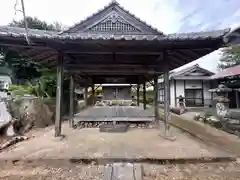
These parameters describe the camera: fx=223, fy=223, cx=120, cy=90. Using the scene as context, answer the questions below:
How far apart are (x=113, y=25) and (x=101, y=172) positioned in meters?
4.58

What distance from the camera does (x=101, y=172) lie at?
3830 mm

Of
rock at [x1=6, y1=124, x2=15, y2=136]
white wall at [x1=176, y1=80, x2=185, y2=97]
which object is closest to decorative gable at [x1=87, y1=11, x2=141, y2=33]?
rock at [x1=6, y1=124, x2=15, y2=136]

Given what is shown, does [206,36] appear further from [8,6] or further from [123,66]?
[8,6]

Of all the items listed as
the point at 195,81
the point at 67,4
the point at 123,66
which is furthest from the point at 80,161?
the point at 195,81

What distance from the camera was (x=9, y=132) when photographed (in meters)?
10.9

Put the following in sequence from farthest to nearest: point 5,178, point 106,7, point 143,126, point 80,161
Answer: point 143,126, point 106,7, point 80,161, point 5,178

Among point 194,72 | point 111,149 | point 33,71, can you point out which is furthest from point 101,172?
point 194,72

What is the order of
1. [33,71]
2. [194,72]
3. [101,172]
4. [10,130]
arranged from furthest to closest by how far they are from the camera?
[194,72] → [33,71] → [10,130] → [101,172]

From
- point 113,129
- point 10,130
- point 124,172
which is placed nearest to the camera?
point 124,172

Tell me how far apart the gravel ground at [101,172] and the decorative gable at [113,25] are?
13.9 feet

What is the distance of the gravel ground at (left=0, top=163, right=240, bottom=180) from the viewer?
11.9 feet

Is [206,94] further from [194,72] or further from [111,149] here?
[111,149]

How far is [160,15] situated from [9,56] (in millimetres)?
12723

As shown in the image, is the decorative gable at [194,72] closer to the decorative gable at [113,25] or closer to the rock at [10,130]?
the decorative gable at [113,25]
